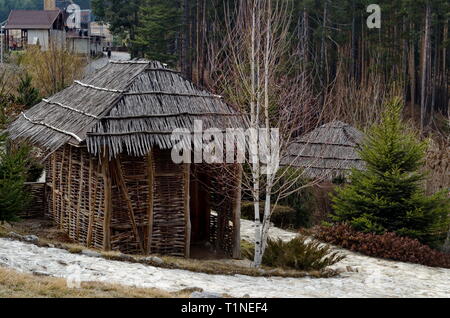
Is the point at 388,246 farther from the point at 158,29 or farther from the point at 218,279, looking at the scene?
the point at 158,29

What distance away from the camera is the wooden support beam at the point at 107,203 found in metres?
12.9

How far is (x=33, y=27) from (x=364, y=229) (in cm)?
4764

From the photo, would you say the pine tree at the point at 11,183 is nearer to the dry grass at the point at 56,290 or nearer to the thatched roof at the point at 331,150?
the dry grass at the point at 56,290

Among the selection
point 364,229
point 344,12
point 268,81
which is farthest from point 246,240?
point 344,12

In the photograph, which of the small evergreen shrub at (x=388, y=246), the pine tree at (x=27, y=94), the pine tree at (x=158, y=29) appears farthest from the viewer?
the pine tree at (x=158, y=29)

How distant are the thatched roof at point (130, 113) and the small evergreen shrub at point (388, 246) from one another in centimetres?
403

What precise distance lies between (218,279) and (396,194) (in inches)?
251

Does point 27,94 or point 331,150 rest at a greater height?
point 27,94

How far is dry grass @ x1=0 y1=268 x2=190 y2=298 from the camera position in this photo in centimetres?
815

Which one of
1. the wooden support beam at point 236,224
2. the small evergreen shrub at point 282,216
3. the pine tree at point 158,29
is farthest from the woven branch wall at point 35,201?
the pine tree at point 158,29

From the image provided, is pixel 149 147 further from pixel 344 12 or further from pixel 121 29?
pixel 121 29

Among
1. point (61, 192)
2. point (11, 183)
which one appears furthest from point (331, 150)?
point (11, 183)

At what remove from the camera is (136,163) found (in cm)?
1323
